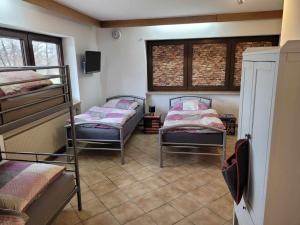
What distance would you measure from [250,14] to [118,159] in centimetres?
351

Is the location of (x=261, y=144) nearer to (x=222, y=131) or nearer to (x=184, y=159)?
(x=222, y=131)

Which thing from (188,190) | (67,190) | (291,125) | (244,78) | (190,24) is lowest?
(188,190)

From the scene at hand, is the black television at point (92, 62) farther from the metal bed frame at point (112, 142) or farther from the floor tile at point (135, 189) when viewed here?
the floor tile at point (135, 189)

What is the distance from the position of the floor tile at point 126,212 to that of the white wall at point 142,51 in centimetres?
308

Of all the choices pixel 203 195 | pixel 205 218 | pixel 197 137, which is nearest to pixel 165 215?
pixel 205 218

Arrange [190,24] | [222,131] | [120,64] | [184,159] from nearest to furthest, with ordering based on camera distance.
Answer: [222,131] → [184,159] → [190,24] → [120,64]

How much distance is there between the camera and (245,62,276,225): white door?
3.75ft

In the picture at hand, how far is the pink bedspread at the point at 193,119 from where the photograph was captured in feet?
10.8

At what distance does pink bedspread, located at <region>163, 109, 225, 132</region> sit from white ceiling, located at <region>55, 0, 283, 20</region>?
176 centimetres

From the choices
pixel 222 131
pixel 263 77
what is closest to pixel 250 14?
pixel 222 131

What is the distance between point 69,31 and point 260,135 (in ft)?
12.2

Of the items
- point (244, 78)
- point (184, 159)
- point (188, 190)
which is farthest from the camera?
point (184, 159)

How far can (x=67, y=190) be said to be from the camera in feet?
6.68

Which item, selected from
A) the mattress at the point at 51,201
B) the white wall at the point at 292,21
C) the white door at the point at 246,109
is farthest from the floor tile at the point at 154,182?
the white wall at the point at 292,21
